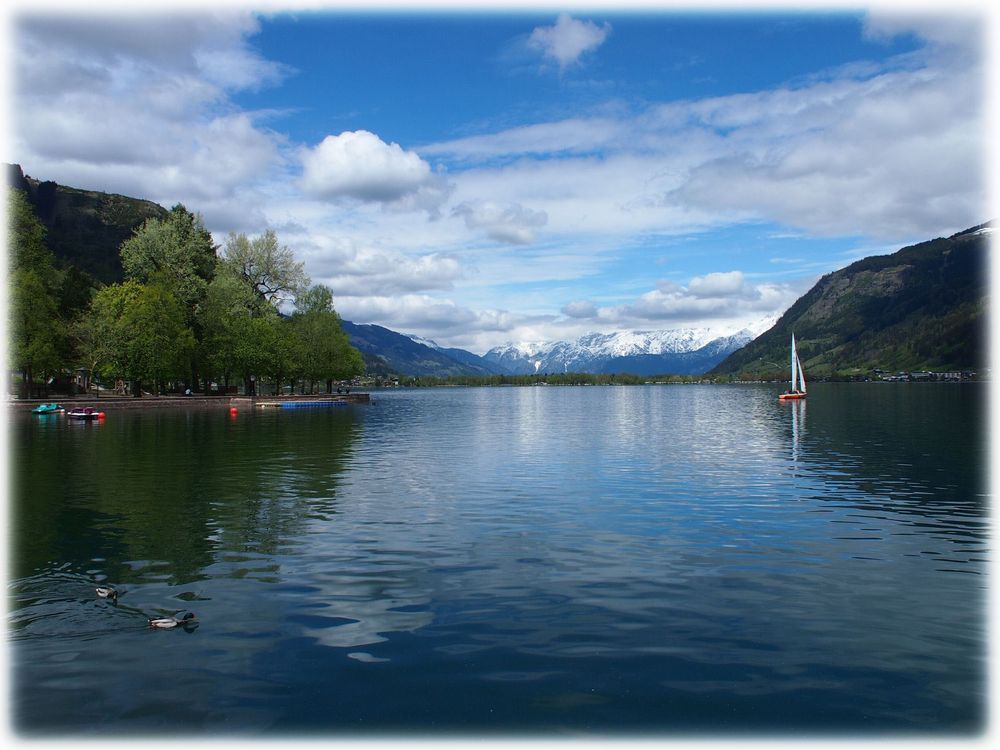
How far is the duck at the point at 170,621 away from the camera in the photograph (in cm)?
1872

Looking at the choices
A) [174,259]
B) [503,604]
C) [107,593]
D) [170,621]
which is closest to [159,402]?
[174,259]

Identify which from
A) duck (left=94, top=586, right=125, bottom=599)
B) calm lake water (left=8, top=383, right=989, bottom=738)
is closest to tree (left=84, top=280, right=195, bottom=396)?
calm lake water (left=8, top=383, right=989, bottom=738)

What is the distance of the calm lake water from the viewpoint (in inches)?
562

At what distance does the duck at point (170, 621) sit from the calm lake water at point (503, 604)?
25cm

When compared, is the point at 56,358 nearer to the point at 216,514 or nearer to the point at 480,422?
the point at 480,422

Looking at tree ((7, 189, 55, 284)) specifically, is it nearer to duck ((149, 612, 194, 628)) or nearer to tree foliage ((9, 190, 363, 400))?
tree foliage ((9, 190, 363, 400))

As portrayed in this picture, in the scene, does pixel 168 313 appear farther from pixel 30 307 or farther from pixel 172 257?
pixel 30 307

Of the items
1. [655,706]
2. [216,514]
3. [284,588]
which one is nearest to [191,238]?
[216,514]

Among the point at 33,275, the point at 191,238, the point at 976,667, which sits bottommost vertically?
the point at 976,667

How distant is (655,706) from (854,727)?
3.85 m

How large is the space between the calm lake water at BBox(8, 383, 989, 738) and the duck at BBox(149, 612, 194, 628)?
25 centimetres

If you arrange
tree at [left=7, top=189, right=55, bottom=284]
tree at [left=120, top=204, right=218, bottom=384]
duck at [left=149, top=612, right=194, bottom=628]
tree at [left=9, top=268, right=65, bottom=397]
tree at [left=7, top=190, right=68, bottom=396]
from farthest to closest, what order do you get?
tree at [left=120, top=204, right=218, bottom=384], tree at [left=7, top=189, right=55, bottom=284], tree at [left=7, top=190, right=68, bottom=396], tree at [left=9, top=268, right=65, bottom=397], duck at [left=149, top=612, right=194, bottom=628]

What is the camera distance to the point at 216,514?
34.8 m

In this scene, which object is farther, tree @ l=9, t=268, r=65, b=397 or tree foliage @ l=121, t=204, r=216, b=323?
tree foliage @ l=121, t=204, r=216, b=323
